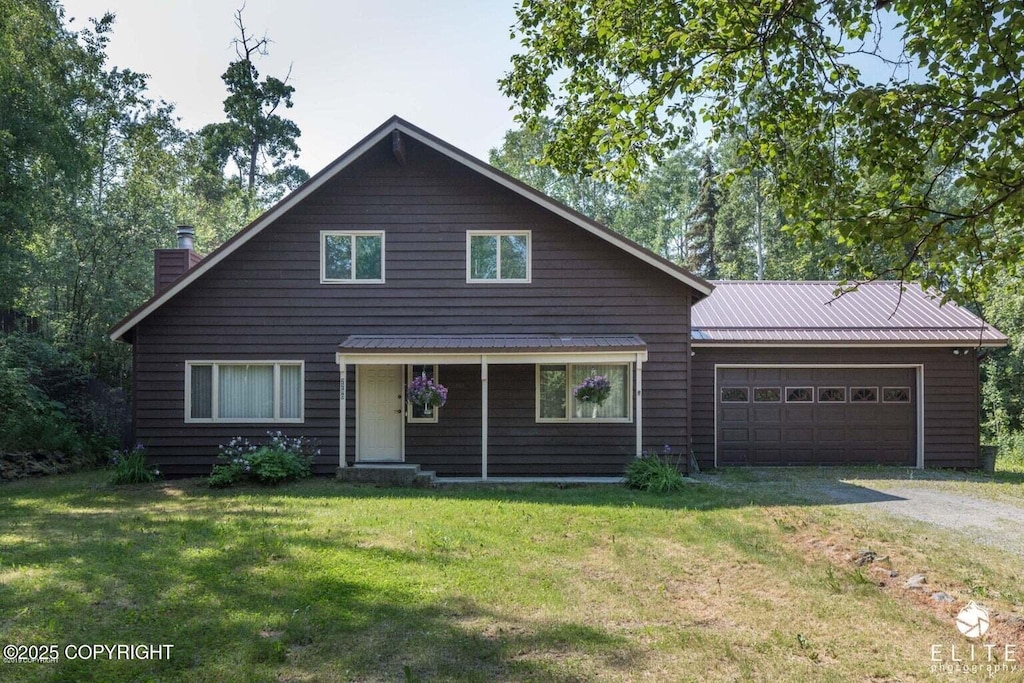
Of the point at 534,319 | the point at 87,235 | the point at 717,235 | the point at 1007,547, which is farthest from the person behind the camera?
the point at 717,235

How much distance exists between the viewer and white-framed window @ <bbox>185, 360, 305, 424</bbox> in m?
11.9

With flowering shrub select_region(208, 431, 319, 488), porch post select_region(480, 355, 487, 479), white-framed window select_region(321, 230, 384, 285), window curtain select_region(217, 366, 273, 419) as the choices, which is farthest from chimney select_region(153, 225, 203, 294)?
porch post select_region(480, 355, 487, 479)

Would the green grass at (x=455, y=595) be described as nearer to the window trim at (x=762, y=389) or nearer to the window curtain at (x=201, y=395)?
the window curtain at (x=201, y=395)

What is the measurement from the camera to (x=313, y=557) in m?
5.97

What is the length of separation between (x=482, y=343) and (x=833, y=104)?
661 centimetres


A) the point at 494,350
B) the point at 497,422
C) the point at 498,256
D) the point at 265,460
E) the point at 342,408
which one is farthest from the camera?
the point at 498,256

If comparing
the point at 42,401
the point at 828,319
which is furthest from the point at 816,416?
the point at 42,401

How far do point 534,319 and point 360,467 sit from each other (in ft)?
12.8

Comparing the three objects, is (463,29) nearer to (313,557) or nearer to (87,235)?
(313,557)

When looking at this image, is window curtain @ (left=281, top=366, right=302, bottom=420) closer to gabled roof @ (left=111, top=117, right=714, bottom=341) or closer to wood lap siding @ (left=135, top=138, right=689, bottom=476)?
wood lap siding @ (left=135, top=138, right=689, bottom=476)

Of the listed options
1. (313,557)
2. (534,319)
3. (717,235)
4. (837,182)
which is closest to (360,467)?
(534,319)

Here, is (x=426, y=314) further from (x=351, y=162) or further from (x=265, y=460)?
(x=265, y=460)

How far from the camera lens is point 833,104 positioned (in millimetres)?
5766

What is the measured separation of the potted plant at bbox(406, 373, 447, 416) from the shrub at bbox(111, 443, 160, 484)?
459cm
